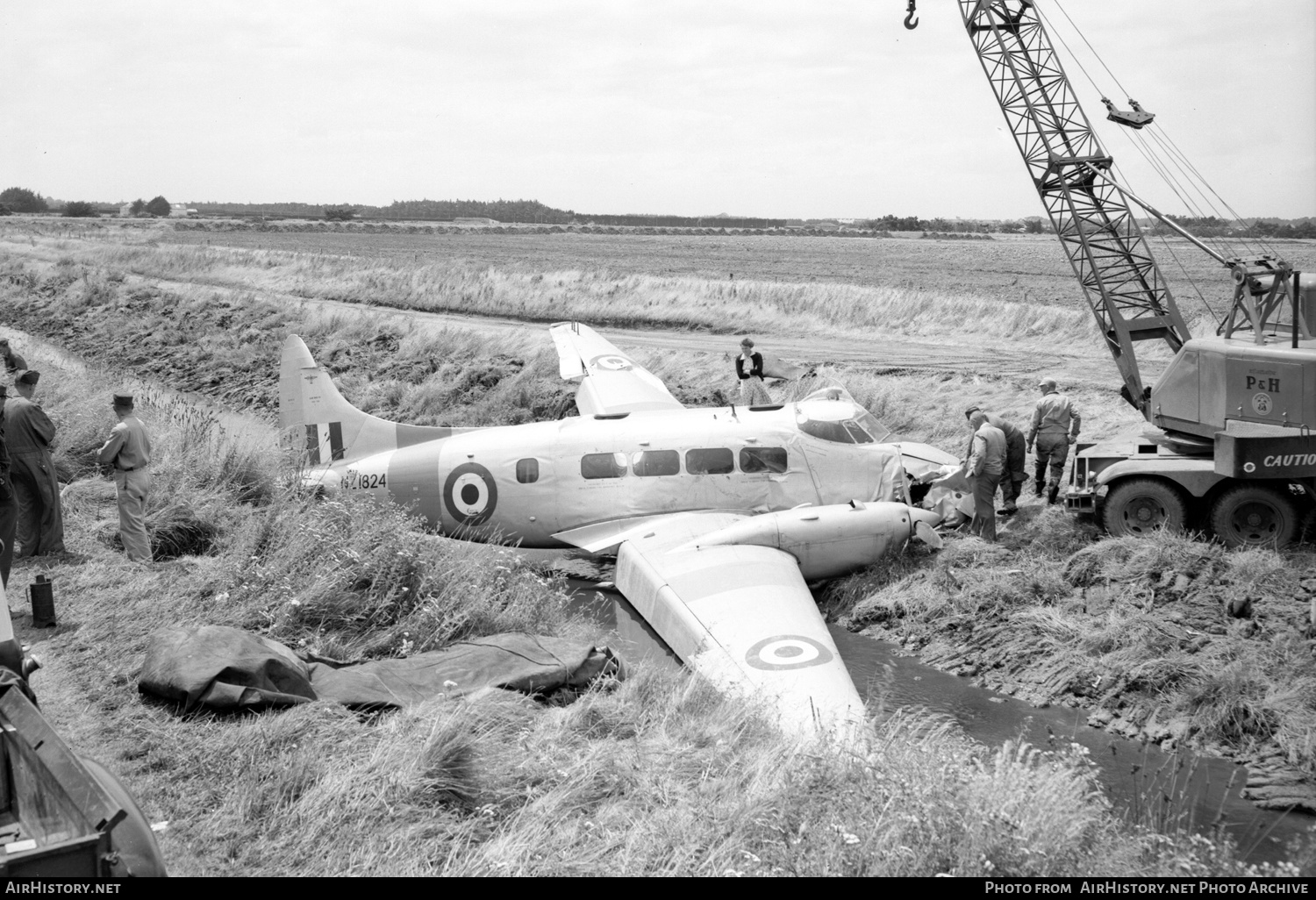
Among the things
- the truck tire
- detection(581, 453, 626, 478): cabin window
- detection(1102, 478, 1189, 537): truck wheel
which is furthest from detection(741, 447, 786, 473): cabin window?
the truck tire

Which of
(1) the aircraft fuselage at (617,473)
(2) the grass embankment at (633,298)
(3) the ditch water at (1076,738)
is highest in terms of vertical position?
(2) the grass embankment at (633,298)

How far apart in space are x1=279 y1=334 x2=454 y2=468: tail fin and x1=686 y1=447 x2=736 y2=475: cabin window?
4542mm

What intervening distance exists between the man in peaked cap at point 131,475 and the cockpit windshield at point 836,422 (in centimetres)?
855

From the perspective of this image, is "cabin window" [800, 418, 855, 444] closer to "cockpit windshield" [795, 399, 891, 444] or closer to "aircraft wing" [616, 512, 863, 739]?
"cockpit windshield" [795, 399, 891, 444]

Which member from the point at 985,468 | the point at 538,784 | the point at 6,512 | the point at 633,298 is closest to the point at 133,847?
the point at 538,784

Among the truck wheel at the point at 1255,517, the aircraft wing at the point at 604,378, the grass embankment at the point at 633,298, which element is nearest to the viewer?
the truck wheel at the point at 1255,517

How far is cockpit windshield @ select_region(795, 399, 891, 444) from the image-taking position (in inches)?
578

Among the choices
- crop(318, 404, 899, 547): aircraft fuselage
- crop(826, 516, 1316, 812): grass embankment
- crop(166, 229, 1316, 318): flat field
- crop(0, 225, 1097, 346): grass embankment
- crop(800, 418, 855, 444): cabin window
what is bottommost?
crop(826, 516, 1316, 812): grass embankment

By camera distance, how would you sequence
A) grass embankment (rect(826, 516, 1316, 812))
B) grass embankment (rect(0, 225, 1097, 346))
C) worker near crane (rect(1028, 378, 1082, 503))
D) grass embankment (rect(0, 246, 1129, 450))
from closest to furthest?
1. grass embankment (rect(826, 516, 1316, 812))
2. worker near crane (rect(1028, 378, 1082, 503))
3. grass embankment (rect(0, 246, 1129, 450))
4. grass embankment (rect(0, 225, 1097, 346))

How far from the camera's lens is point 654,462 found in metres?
14.7

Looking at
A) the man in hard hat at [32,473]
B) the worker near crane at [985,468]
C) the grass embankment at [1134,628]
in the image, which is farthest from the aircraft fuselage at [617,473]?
the man in hard hat at [32,473]

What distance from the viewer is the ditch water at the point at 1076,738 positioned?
27.1 ft

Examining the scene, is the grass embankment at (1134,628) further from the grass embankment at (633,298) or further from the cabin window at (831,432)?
the grass embankment at (633,298)

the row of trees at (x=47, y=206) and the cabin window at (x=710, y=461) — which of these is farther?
the row of trees at (x=47, y=206)
